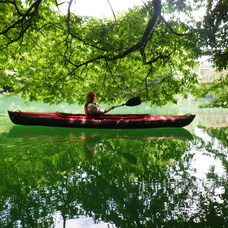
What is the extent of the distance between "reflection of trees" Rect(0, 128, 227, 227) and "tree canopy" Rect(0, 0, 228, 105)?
2.63 m

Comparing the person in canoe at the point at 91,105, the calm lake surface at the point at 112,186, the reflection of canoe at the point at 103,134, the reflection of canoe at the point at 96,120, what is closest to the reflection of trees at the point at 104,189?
the calm lake surface at the point at 112,186

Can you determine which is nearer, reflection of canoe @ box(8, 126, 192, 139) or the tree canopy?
the tree canopy

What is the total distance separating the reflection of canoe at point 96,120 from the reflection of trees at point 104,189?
3466 mm


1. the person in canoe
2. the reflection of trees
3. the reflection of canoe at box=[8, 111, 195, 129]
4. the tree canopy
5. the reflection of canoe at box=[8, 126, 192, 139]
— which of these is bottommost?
the reflection of trees

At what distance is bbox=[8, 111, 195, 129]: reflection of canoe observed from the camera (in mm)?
9047

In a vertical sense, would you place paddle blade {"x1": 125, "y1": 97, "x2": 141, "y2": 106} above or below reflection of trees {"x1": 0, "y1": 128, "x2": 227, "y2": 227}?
above

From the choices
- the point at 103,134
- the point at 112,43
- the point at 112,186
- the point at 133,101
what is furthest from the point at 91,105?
the point at 112,186

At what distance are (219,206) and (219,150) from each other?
3524mm

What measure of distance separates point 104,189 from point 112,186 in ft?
0.52

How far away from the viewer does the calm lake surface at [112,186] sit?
255 centimetres

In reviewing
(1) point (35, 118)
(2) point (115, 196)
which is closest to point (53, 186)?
(2) point (115, 196)

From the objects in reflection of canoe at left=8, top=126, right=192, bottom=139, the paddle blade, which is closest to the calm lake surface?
reflection of canoe at left=8, top=126, right=192, bottom=139

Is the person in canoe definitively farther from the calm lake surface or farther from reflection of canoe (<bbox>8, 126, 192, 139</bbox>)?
the calm lake surface

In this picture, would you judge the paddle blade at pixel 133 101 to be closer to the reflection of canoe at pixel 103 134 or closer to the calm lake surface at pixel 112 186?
the reflection of canoe at pixel 103 134
